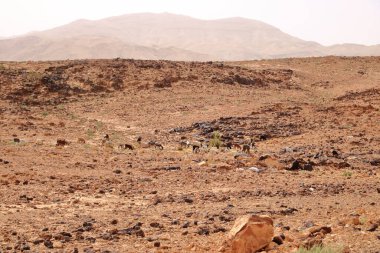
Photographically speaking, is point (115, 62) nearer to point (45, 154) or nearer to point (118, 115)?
point (118, 115)

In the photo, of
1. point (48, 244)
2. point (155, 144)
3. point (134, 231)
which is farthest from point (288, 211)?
point (155, 144)

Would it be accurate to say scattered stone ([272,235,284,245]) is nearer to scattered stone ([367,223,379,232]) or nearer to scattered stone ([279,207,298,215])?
scattered stone ([367,223,379,232])

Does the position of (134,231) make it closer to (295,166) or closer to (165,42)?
(295,166)

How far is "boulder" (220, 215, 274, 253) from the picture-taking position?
5.47 m

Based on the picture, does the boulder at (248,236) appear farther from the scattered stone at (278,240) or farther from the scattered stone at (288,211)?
the scattered stone at (288,211)

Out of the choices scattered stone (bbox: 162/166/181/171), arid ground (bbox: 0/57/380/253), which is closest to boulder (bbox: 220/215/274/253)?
arid ground (bbox: 0/57/380/253)

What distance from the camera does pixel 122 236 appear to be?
6438 millimetres

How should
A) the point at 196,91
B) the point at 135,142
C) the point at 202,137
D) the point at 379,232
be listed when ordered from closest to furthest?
1. the point at 379,232
2. the point at 135,142
3. the point at 202,137
4. the point at 196,91

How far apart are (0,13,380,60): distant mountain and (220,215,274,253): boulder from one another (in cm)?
7823

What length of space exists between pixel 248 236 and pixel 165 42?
461 feet

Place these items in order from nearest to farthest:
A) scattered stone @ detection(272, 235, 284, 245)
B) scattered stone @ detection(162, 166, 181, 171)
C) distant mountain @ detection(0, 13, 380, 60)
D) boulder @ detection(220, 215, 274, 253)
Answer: boulder @ detection(220, 215, 274, 253)
scattered stone @ detection(272, 235, 284, 245)
scattered stone @ detection(162, 166, 181, 171)
distant mountain @ detection(0, 13, 380, 60)

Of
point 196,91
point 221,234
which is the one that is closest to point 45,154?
point 221,234

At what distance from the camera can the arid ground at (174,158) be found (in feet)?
21.6

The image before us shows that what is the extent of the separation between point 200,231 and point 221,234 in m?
0.29
